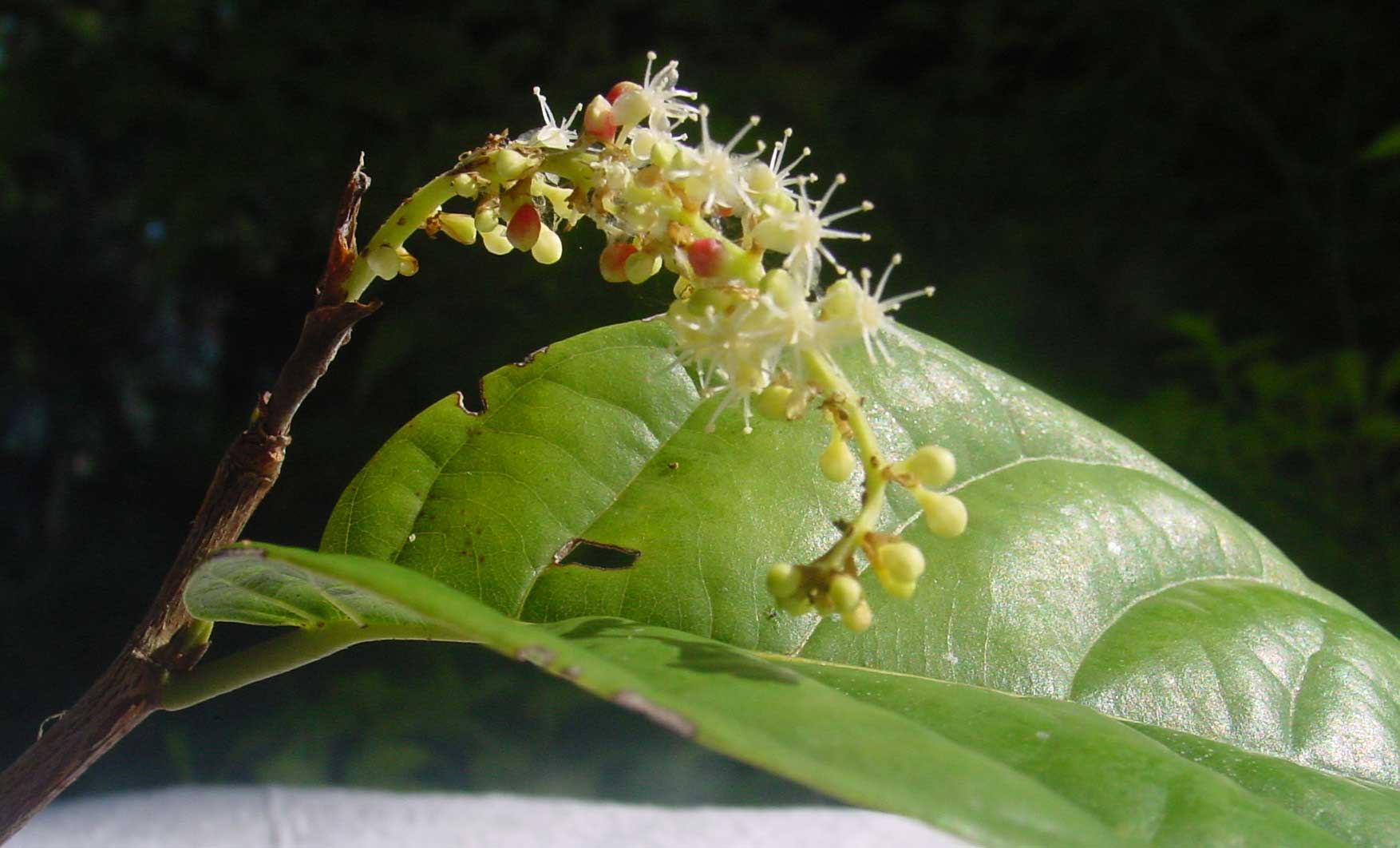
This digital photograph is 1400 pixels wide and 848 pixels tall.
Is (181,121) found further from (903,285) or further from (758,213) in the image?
(758,213)

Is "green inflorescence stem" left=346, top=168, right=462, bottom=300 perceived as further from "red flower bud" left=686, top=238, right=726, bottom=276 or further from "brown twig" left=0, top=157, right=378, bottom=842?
"red flower bud" left=686, top=238, right=726, bottom=276

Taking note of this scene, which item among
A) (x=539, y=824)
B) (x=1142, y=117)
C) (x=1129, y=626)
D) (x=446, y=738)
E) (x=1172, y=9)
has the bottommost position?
(x=446, y=738)

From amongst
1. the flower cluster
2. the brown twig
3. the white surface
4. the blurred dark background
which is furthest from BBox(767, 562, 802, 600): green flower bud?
the blurred dark background

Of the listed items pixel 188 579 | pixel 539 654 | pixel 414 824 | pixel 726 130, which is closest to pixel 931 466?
pixel 539 654

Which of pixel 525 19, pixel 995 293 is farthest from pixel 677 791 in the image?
pixel 525 19

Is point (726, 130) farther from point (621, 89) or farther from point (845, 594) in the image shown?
point (845, 594)

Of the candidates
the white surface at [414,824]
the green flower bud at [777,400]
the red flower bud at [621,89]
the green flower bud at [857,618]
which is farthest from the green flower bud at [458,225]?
the white surface at [414,824]
